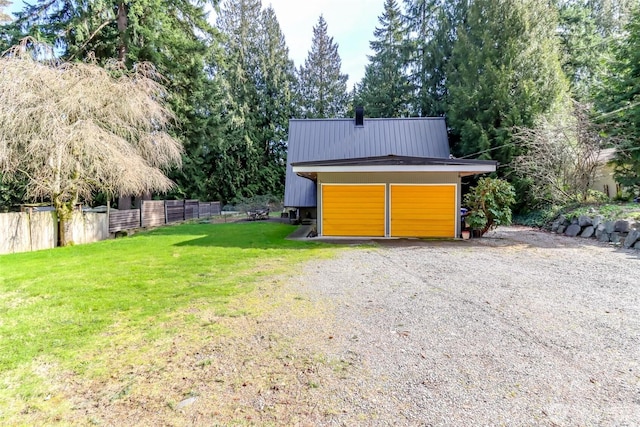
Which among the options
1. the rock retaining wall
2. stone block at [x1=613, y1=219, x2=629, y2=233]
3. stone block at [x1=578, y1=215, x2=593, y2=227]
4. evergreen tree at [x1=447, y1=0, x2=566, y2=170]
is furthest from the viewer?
evergreen tree at [x1=447, y1=0, x2=566, y2=170]

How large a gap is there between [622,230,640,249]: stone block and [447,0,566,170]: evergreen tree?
7440 mm

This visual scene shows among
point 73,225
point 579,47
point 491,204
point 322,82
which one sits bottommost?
point 73,225

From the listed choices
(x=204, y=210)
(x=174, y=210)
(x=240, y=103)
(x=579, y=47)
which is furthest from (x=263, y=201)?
(x=579, y=47)

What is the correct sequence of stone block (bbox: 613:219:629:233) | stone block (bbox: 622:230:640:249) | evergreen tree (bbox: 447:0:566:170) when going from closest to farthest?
stone block (bbox: 622:230:640:249), stone block (bbox: 613:219:629:233), evergreen tree (bbox: 447:0:566:170)

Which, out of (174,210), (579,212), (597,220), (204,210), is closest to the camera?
(597,220)

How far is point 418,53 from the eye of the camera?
27.4 metres

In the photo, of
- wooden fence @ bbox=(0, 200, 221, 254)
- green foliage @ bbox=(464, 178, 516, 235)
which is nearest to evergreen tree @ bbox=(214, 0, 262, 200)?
wooden fence @ bbox=(0, 200, 221, 254)

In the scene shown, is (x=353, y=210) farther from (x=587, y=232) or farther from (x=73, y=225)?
(x=73, y=225)

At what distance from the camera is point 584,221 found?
34.5ft

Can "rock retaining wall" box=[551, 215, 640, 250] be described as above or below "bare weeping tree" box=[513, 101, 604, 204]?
below

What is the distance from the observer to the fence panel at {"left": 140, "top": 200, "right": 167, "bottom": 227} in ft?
47.8

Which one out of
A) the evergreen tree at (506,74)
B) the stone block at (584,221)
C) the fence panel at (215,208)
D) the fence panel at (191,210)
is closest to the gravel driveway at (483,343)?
the stone block at (584,221)

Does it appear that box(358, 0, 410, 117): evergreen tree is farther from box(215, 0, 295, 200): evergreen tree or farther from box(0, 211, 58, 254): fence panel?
box(0, 211, 58, 254): fence panel

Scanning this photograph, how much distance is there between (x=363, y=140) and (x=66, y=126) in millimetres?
12388
